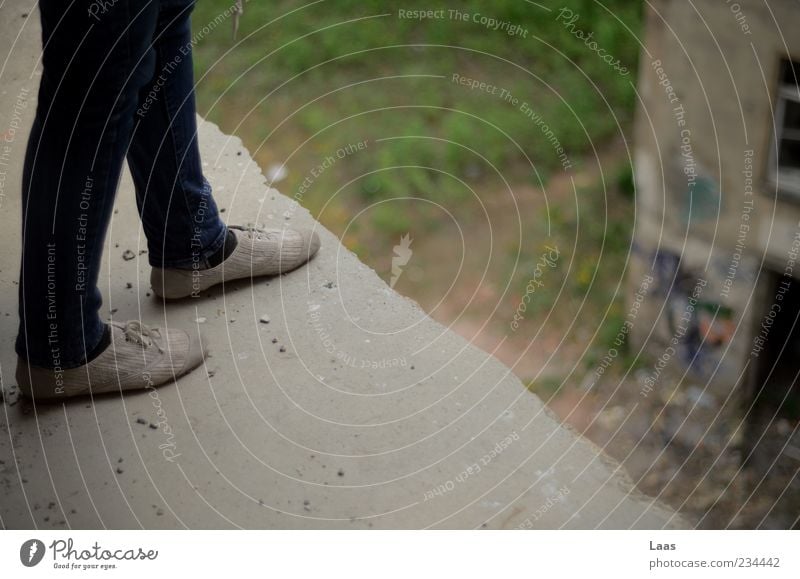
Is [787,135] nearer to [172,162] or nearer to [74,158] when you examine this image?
[172,162]

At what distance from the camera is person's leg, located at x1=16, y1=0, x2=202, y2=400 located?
2.59 feet

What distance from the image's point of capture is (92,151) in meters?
0.84

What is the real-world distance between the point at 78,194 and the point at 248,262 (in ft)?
0.92

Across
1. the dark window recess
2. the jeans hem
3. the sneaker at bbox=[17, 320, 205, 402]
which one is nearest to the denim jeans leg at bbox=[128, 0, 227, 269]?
the jeans hem

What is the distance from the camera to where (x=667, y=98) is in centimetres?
156

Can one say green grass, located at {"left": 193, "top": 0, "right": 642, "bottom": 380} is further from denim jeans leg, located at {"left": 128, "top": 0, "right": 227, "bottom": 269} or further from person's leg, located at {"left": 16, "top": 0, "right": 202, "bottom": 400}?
person's leg, located at {"left": 16, "top": 0, "right": 202, "bottom": 400}
